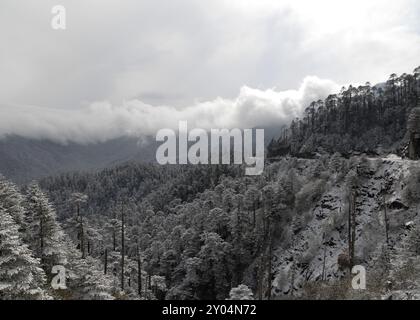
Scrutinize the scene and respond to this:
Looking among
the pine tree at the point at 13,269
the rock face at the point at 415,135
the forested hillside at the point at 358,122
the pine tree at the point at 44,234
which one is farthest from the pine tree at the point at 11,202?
the forested hillside at the point at 358,122

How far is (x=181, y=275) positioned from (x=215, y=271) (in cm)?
908

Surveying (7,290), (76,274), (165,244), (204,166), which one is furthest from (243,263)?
(204,166)

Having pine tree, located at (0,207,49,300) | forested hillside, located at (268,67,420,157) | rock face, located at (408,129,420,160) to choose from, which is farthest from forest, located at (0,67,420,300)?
forested hillside, located at (268,67,420,157)

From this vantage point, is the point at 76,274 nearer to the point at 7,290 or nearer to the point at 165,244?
the point at 7,290

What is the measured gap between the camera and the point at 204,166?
161 metres

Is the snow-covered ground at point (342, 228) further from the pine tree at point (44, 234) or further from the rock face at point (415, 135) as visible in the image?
the pine tree at point (44, 234)

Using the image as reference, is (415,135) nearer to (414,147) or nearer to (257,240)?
(414,147)

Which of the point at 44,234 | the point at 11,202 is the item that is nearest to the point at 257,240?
the point at 44,234

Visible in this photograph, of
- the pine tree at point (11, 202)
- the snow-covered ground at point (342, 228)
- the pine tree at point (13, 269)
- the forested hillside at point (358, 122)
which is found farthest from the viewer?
the forested hillside at point (358, 122)

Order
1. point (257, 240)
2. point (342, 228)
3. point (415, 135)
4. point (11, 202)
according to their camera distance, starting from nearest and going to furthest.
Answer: point (11, 202) < point (342, 228) < point (415, 135) < point (257, 240)

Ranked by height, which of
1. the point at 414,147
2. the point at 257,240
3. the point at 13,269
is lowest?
the point at 257,240

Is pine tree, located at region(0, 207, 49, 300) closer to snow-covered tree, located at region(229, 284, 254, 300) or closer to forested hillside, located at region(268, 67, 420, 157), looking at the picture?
snow-covered tree, located at region(229, 284, 254, 300)

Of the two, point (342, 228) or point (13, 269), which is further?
point (342, 228)

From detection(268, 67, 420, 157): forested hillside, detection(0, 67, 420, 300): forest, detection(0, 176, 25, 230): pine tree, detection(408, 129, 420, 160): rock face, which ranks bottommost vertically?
detection(0, 67, 420, 300): forest
